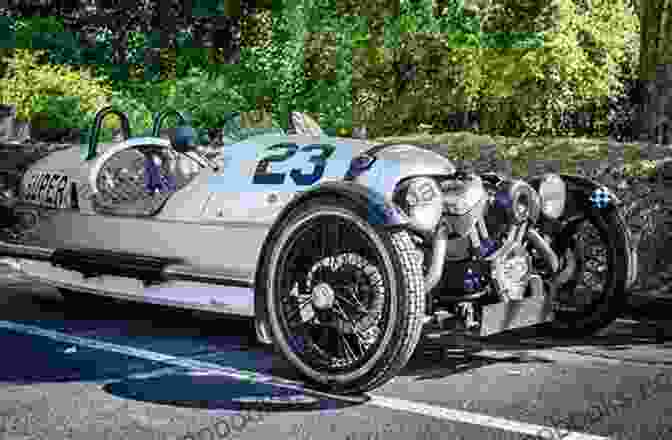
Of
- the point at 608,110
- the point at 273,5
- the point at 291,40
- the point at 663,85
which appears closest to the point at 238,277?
the point at 663,85

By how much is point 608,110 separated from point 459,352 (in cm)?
1369

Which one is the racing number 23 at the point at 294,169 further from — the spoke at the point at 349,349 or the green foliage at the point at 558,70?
the green foliage at the point at 558,70

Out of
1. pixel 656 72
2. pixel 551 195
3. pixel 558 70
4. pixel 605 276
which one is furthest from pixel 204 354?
pixel 558 70

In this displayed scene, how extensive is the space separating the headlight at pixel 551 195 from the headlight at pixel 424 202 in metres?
0.90

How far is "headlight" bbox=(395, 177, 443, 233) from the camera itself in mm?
4578

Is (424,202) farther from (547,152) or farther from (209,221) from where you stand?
(547,152)

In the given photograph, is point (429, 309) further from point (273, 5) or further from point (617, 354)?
point (273, 5)

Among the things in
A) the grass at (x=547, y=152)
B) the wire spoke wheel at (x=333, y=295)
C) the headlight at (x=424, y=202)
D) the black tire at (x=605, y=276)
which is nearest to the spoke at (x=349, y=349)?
the wire spoke wheel at (x=333, y=295)

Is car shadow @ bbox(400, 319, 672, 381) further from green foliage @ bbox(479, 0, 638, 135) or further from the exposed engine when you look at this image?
green foliage @ bbox(479, 0, 638, 135)


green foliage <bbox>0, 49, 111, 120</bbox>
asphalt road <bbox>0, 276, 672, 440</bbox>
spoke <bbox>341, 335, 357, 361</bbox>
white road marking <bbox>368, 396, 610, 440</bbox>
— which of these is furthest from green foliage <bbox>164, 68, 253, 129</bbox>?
white road marking <bbox>368, 396, 610, 440</bbox>

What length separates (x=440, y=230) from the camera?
4.62 metres

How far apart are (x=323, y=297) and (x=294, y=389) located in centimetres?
51

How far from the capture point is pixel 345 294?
14.5ft

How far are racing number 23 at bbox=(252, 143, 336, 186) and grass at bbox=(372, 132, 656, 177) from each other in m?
2.00
